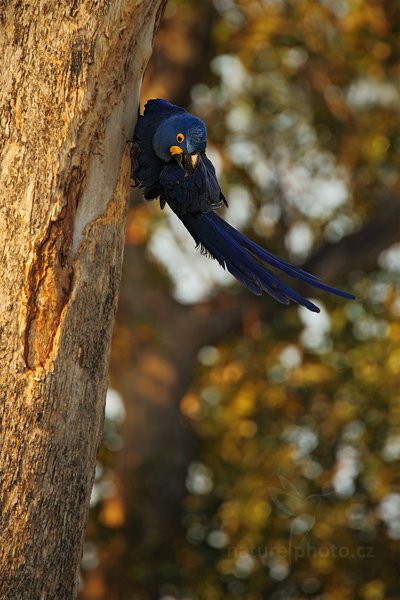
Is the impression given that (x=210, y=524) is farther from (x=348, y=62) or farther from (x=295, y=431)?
(x=348, y=62)

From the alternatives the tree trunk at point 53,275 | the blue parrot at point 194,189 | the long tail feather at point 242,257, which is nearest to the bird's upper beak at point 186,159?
the blue parrot at point 194,189

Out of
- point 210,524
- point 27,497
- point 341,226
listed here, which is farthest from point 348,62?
point 27,497

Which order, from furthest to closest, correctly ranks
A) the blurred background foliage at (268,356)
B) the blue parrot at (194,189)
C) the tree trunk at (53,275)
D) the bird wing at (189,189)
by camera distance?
1. the blurred background foliage at (268,356)
2. the bird wing at (189,189)
3. the blue parrot at (194,189)
4. the tree trunk at (53,275)

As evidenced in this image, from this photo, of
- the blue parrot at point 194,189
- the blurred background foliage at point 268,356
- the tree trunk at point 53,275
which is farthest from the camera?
the blurred background foliage at point 268,356

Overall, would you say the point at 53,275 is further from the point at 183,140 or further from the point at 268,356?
the point at 268,356

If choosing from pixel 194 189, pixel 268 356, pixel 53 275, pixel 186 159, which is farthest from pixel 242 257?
pixel 268 356

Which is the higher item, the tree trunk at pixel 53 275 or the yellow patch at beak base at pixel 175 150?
the yellow patch at beak base at pixel 175 150

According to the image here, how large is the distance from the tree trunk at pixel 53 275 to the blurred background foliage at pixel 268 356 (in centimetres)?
468

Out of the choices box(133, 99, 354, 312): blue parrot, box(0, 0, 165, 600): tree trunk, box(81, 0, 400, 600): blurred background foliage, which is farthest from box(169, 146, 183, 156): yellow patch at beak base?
box(81, 0, 400, 600): blurred background foliage

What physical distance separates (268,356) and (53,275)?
5576 mm

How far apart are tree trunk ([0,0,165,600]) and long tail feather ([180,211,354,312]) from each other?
0.79m

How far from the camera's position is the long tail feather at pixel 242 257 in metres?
3.65

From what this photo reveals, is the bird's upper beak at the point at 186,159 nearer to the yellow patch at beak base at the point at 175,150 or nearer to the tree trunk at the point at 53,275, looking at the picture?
the yellow patch at beak base at the point at 175,150

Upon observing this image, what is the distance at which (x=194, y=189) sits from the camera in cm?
381
